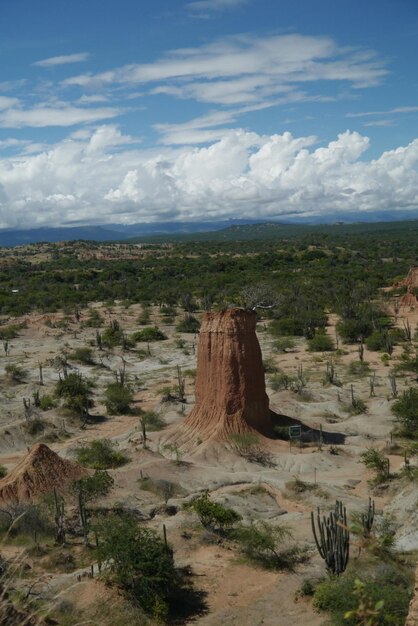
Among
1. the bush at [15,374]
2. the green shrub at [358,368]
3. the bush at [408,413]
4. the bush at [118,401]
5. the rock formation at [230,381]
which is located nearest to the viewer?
the rock formation at [230,381]

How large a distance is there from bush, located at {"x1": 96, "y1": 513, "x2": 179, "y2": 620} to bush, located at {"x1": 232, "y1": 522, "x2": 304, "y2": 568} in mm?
2243

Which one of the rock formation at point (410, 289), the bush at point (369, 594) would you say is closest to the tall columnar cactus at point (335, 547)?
the bush at point (369, 594)

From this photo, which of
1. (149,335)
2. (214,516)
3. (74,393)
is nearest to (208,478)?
(214,516)

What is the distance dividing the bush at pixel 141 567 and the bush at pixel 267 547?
2.24 m

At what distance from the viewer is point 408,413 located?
89.2ft

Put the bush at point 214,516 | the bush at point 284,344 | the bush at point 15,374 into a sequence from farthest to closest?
1. the bush at point 284,344
2. the bush at point 15,374
3. the bush at point 214,516

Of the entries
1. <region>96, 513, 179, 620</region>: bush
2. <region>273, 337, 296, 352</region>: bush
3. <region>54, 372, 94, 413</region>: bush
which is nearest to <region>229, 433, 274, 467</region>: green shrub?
<region>96, 513, 179, 620</region>: bush

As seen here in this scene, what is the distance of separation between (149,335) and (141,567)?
3925 cm

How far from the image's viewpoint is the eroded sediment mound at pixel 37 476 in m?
19.8

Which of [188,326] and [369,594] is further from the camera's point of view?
[188,326]

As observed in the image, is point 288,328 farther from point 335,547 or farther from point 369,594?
point 369,594

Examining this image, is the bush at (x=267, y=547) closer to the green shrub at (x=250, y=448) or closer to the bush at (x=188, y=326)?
the green shrub at (x=250, y=448)

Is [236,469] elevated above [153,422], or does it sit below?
below

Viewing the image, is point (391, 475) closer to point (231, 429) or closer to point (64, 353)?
point (231, 429)
